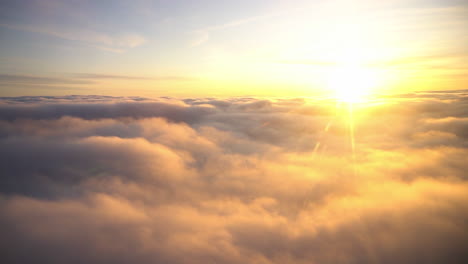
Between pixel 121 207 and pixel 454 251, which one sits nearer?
pixel 454 251

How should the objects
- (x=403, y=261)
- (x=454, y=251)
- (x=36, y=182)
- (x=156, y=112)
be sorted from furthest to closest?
(x=156, y=112) < (x=36, y=182) < (x=403, y=261) < (x=454, y=251)

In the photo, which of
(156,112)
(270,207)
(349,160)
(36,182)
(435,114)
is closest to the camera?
(270,207)

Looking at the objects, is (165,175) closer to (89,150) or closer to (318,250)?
(89,150)

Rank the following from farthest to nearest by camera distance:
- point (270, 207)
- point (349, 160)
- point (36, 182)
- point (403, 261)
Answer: point (349, 160)
point (36, 182)
point (270, 207)
point (403, 261)

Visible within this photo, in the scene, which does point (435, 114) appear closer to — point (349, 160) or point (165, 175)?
point (349, 160)

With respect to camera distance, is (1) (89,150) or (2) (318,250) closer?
(2) (318,250)

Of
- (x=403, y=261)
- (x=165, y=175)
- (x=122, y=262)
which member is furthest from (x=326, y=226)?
(x=165, y=175)

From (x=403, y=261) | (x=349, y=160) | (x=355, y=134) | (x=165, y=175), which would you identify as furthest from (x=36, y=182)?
(x=355, y=134)

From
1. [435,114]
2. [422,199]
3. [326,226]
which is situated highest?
[435,114]

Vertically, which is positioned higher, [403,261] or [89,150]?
[89,150]
